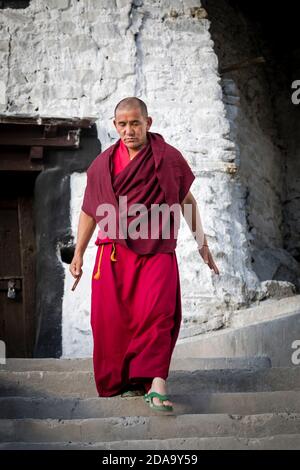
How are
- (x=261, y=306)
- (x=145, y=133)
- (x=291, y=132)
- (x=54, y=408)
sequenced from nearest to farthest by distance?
1. (x=54, y=408)
2. (x=145, y=133)
3. (x=261, y=306)
4. (x=291, y=132)

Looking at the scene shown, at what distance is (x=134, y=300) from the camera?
16.3ft

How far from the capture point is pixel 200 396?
4832 mm

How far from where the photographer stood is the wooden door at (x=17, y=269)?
7.91 metres

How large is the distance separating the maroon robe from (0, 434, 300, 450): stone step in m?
0.56

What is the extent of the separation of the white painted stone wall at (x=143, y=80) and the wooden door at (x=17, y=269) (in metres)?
0.62

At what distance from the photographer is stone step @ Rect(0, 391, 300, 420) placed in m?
4.76

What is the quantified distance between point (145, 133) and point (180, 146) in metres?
2.67

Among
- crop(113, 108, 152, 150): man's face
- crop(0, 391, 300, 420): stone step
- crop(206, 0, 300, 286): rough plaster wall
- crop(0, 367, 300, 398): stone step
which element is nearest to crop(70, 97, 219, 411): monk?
crop(113, 108, 152, 150): man's face

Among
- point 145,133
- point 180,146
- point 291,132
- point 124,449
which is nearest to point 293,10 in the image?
point 291,132

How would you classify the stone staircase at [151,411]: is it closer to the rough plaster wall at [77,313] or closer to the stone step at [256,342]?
the stone step at [256,342]

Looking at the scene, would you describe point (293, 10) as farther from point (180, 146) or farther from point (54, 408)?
point (54, 408)

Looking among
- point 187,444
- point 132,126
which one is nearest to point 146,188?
point 132,126

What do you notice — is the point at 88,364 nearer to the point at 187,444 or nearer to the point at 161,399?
the point at 161,399

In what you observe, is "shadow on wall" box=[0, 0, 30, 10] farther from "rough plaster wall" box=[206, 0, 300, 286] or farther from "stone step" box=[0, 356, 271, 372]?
"stone step" box=[0, 356, 271, 372]
